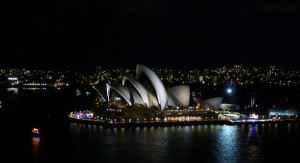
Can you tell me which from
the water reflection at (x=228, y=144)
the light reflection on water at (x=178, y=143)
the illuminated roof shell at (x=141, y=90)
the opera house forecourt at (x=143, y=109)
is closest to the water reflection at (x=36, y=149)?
the light reflection on water at (x=178, y=143)

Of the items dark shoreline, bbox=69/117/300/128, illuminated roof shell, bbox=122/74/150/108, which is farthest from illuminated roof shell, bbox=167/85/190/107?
dark shoreline, bbox=69/117/300/128

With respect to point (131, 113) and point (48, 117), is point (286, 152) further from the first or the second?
point (48, 117)

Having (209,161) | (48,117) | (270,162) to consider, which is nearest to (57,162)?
(209,161)

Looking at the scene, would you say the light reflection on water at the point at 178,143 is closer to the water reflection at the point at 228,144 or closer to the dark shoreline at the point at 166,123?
the water reflection at the point at 228,144

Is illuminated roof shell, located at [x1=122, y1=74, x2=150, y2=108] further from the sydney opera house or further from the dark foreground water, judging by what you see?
the dark foreground water

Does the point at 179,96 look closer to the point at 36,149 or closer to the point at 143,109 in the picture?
the point at 143,109

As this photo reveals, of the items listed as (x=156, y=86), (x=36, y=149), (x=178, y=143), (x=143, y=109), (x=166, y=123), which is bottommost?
(x=36, y=149)

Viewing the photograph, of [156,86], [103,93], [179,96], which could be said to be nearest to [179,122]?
[156,86]
